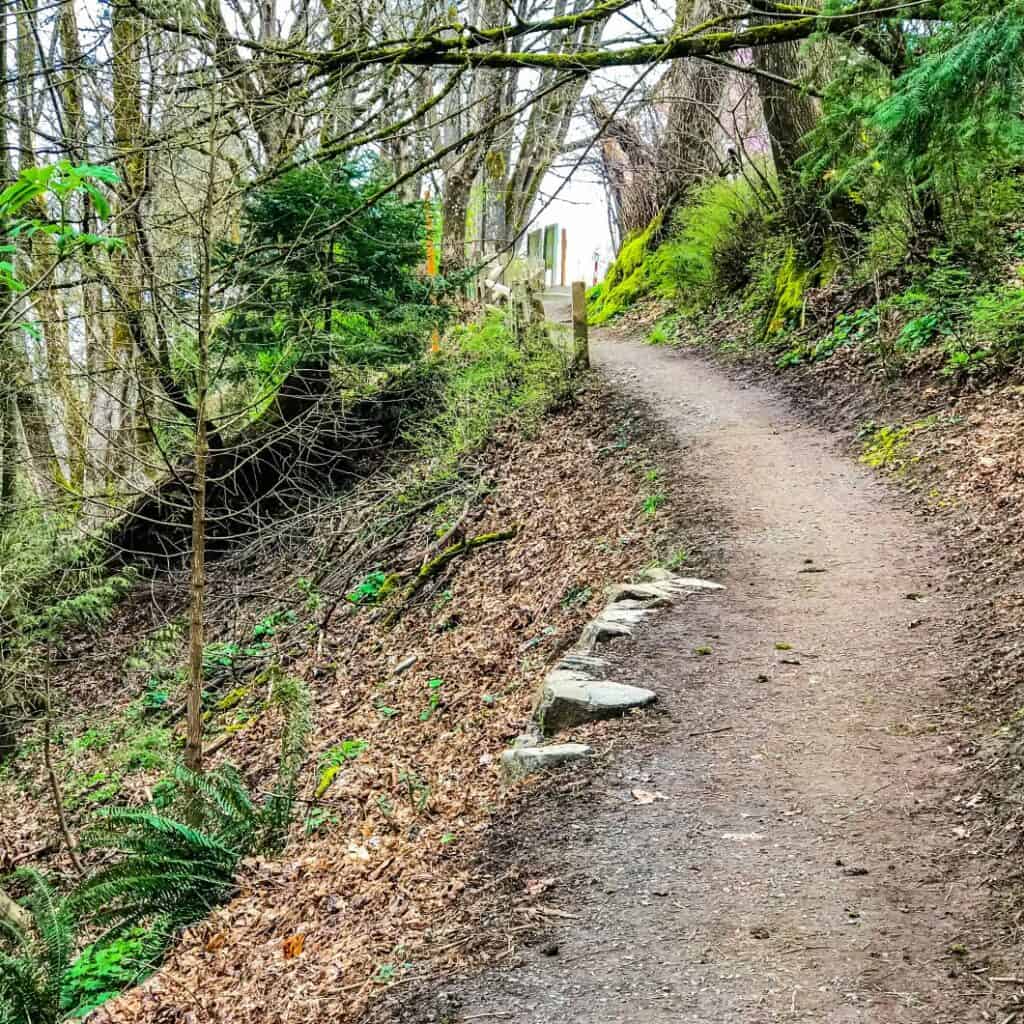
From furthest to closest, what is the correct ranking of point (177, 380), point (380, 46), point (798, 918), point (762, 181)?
point (762, 181) → point (177, 380) → point (380, 46) → point (798, 918)

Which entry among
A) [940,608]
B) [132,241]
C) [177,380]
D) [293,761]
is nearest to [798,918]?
[940,608]

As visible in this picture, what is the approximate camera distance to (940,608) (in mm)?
5707

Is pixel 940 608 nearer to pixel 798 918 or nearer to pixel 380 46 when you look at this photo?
pixel 798 918

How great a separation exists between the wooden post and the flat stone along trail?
20.7 feet

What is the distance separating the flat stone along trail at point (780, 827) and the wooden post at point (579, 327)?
631cm

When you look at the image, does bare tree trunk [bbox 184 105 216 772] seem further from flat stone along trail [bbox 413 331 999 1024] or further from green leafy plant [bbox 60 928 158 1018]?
flat stone along trail [bbox 413 331 999 1024]

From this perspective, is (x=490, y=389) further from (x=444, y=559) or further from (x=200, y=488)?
(x=200, y=488)

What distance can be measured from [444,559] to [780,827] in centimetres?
651

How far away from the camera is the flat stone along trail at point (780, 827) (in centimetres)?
297

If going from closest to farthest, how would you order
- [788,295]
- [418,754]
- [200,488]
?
[200,488] → [418,754] → [788,295]

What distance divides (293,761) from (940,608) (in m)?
4.24

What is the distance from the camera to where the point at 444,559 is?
396 inches

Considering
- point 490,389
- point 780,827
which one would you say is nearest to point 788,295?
point 490,389

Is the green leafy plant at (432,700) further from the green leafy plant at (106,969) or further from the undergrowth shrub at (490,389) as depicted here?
the undergrowth shrub at (490,389)
